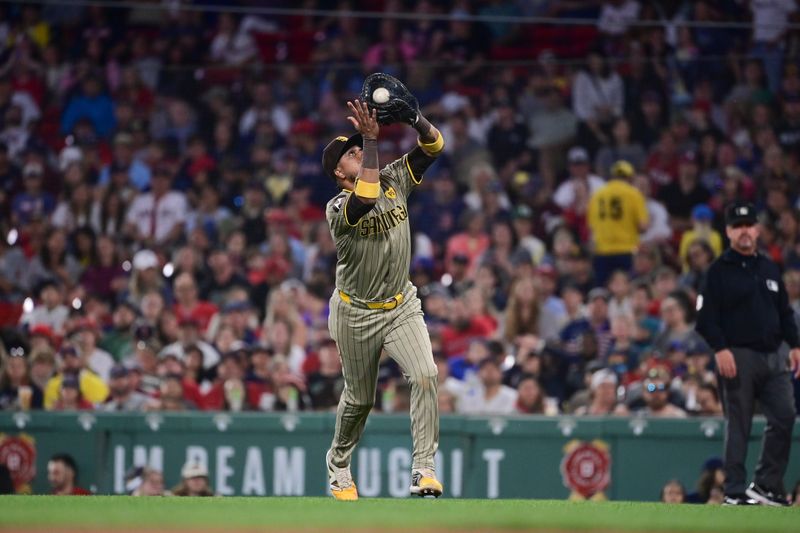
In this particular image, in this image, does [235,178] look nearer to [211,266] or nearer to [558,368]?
[211,266]

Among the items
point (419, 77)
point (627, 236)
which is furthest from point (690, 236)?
point (419, 77)

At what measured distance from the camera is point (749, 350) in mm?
8852

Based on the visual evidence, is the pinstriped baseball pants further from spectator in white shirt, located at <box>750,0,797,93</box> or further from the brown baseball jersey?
spectator in white shirt, located at <box>750,0,797,93</box>

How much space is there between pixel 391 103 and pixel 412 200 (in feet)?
26.1

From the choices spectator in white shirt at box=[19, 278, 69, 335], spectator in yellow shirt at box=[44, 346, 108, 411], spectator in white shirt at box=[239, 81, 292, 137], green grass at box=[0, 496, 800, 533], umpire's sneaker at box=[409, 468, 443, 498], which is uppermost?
spectator in white shirt at box=[239, 81, 292, 137]

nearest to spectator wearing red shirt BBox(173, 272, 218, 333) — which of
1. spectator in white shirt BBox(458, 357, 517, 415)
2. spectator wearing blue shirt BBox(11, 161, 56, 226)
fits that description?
spectator wearing blue shirt BBox(11, 161, 56, 226)

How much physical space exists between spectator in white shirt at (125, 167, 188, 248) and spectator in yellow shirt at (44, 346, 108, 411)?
267cm

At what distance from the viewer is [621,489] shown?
35.5 feet

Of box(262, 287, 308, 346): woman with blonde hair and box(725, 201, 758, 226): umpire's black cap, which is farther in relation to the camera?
box(262, 287, 308, 346): woman with blonde hair

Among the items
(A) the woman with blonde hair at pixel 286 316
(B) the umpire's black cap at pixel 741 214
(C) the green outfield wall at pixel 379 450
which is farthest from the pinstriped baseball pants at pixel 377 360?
(A) the woman with blonde hair at pixel 286 316

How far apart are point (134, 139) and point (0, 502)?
32.4ft

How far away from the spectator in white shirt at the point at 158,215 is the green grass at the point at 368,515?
8.31 metres

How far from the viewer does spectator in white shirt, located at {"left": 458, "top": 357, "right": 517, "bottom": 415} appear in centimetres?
1220

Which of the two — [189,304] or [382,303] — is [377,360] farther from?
[189,304]
